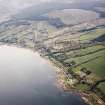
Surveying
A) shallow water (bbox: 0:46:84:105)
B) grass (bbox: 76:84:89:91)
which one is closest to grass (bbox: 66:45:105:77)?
grass (bbox: 76:84:89:91)

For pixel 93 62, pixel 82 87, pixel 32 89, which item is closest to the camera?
pixel 32 89

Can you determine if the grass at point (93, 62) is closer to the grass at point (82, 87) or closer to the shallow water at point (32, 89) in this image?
the grass at point (82, 87)

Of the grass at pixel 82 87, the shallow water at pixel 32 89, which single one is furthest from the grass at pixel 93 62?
the shallow water at pixel 32 89

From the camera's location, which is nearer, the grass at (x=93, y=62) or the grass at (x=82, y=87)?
the grass at (x=82, y=87)

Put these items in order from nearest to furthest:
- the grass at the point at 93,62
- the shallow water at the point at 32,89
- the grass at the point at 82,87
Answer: the shallow water at the point at 32,89, the grass at the point at 82,87, the grass at the point at 93,62

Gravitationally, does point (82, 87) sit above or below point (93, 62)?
below

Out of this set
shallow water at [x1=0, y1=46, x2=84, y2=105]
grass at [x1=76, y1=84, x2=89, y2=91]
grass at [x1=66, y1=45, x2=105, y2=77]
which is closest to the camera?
shallow water at [x1=0, y1=46, x2=84, y2=105]

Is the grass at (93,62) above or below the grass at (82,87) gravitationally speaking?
above

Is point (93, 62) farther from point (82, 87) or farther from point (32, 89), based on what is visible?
point (32, 89)

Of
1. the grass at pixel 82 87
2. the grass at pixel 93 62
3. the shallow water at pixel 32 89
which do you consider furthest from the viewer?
the grass at pixel 93 62

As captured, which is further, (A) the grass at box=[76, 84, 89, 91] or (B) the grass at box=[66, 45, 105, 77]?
(B) the grass at box=[66, 45, 105, 77]

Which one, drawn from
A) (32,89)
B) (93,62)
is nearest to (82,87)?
(32,89)

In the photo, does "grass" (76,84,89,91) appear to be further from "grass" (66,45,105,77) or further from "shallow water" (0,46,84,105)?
"grass" (66,45,105,77)
